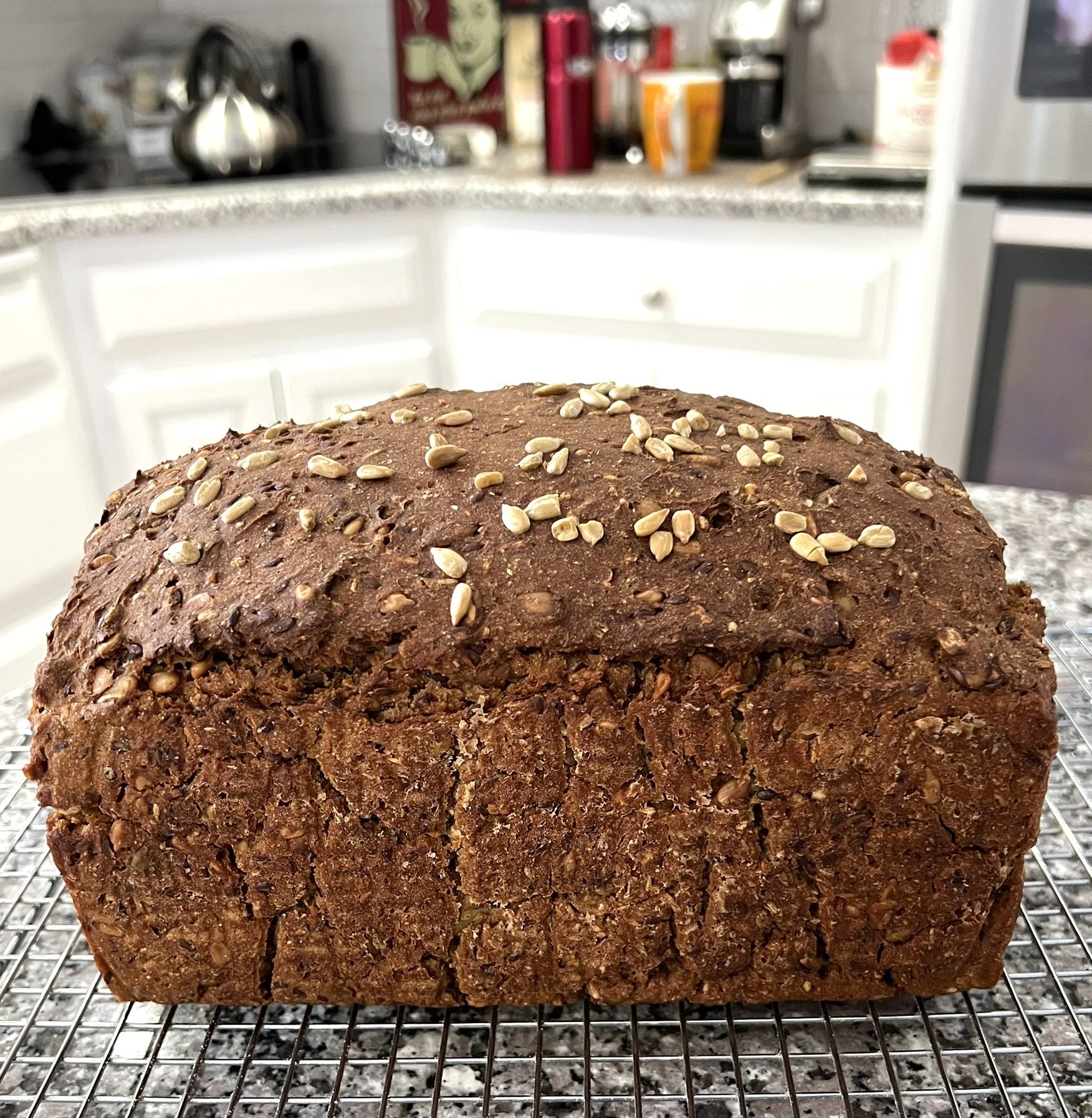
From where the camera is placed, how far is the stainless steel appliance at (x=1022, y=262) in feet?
6.26

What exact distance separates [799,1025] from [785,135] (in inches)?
89.3

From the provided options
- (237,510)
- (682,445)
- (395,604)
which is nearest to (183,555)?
(237,510)

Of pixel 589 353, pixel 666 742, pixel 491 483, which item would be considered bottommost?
pixel 589 353

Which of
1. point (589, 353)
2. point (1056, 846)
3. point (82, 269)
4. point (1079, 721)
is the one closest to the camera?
point (1056, 846)

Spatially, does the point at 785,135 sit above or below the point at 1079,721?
above

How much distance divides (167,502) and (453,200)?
5.67ft

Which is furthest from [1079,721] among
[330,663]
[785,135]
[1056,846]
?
[785,135]

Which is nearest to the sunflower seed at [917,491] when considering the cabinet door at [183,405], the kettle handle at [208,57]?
the cabinet door at [183,405]

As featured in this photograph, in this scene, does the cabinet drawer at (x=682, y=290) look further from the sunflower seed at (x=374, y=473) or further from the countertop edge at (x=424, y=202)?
the sunflower seed at (x=374, y=473)

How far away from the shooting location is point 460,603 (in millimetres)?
710

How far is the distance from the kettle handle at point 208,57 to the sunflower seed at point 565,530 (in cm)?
222

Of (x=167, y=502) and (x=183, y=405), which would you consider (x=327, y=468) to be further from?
(x=183, y=405)

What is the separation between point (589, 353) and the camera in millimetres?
2467

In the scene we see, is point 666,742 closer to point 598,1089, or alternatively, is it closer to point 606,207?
point 598,1089
